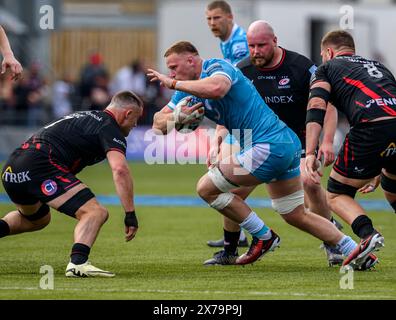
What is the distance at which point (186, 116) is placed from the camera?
983cm

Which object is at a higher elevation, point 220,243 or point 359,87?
point 359,87

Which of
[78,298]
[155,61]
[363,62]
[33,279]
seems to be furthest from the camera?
[155,61]

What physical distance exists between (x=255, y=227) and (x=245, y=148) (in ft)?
2.64

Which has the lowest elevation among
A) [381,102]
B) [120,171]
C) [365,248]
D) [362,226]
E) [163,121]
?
[365,248]

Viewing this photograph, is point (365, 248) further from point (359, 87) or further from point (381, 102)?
point (359, 87)

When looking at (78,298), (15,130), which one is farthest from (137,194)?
(78,298)

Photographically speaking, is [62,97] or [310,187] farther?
[62,97]

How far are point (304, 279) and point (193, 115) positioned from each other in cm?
180

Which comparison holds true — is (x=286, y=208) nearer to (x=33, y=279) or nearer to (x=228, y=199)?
(x=228, y=199)

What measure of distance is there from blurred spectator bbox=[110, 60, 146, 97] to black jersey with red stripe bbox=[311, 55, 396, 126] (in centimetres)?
1936

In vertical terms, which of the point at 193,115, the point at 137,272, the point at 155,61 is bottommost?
the point at 155,61

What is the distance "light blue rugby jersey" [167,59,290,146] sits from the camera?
9898 mm

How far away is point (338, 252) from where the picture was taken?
10.6 m

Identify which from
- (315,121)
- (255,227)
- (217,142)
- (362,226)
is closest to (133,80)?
(217,142)
